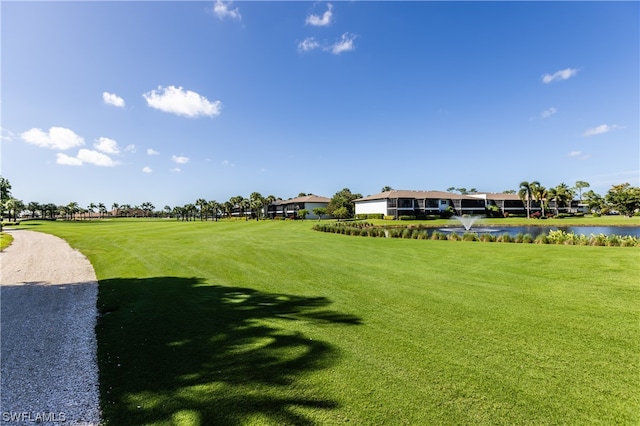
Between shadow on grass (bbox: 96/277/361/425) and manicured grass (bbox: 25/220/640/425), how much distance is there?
3 centimetres

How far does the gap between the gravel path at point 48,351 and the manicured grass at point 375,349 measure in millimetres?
326

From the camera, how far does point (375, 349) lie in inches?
205

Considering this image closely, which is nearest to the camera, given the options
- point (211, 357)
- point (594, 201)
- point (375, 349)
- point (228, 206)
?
point (211, 357)

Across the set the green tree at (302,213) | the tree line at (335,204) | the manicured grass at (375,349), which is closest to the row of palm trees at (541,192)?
the tree line at (335,204)

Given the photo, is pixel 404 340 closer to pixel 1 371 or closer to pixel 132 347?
pixel 132 347

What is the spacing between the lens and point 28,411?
3.87 m

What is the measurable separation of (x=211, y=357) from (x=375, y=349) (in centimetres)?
277

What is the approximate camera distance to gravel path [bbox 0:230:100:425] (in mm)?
3889

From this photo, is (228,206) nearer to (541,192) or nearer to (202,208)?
(202,208)

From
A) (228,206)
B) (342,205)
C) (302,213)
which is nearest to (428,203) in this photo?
(342,205)

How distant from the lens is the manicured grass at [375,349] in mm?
3660

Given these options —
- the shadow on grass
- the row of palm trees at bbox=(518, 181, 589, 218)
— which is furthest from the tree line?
the shadow on grass

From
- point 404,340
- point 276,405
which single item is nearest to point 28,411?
point 276,405

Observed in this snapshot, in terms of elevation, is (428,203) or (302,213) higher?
(428,203)
